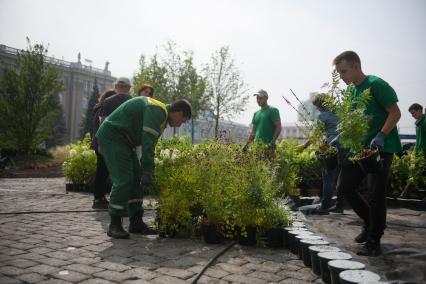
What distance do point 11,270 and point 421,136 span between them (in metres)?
7.85

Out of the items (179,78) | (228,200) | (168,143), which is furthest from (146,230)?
(179,78)

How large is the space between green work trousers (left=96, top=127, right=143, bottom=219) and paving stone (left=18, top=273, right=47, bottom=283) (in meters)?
1.39

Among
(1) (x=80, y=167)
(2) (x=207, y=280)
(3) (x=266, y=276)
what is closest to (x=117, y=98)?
(1) (x=80, y=167)

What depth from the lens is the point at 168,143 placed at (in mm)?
8273

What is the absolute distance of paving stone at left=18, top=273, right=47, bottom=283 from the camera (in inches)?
106

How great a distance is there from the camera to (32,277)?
2.75m

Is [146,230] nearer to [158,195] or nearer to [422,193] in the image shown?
[158,195]

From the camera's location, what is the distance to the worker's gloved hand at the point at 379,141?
3.51 m

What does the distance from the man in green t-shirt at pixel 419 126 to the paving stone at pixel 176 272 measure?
21.4 feet

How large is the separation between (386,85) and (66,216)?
4454 millimetres

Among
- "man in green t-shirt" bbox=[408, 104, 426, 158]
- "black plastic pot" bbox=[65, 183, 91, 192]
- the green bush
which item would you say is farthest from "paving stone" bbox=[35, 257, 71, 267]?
"man in green t-shirt" bbox=[408, 104, 426, 158]

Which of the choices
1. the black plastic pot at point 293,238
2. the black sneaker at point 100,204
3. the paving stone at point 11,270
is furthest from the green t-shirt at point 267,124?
the paving stone at point 11,270

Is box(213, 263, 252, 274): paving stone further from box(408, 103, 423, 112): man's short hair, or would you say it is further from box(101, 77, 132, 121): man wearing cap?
box(408, 103, 423, 112): man's short hair

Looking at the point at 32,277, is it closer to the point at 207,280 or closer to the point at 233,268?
the point at 207,280
